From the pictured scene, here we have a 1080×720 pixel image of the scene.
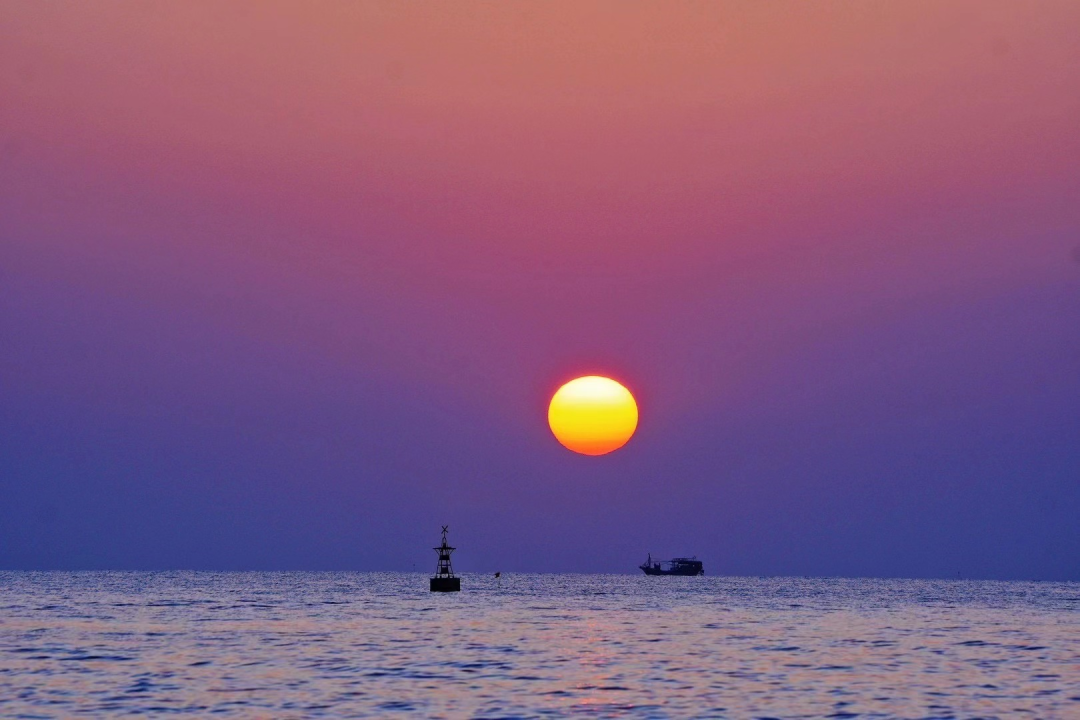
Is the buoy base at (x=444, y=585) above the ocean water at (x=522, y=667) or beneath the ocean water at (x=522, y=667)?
above

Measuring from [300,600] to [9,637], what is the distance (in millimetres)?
77057

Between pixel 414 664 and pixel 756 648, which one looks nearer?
pixel 414 664

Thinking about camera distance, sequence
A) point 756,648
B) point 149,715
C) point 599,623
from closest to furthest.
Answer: point 149,715 → point 756,648 → point 599,623

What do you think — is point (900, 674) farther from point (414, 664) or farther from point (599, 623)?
point (599, 623)

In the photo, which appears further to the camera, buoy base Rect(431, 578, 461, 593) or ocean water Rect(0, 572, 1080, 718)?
buoy base Rect(431, 578, 461, 593)

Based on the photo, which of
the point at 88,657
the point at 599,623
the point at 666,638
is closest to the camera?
the point at 88,657

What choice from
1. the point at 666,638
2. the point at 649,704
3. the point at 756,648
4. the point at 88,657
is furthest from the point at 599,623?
the point at 649,704

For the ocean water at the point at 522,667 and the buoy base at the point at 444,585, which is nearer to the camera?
the ocean water at the point at 522,667

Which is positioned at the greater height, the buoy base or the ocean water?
the buoy base

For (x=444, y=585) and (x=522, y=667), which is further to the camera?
(x=444, y=585)

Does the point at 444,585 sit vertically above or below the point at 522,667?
above

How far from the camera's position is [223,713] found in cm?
4388

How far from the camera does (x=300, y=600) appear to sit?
156375mm

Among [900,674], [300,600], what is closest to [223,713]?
[900,674]
